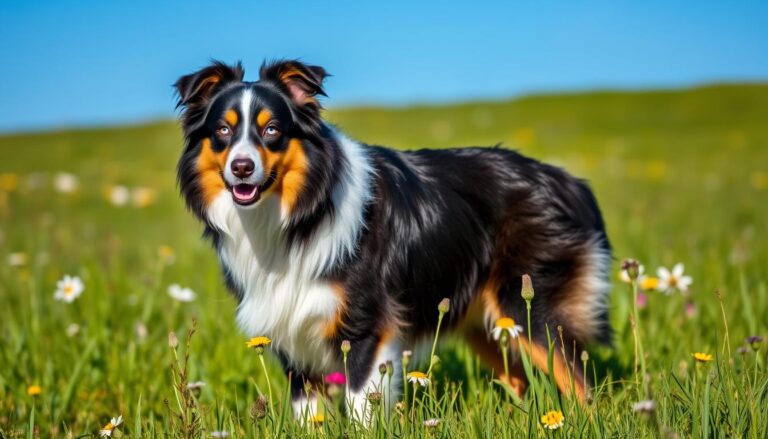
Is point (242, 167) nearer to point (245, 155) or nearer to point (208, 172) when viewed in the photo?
point (245, 155)

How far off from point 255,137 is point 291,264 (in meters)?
0.58

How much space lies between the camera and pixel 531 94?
30.4 m

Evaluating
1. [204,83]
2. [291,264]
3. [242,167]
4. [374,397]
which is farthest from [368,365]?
[204,83]

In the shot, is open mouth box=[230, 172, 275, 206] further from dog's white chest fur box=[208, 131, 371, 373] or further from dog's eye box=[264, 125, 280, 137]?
dog's eye box=[264, 125, 280, 137]

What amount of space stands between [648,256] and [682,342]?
93.0 inches

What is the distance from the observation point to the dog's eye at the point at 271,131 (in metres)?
3.28

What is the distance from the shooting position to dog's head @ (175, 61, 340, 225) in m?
3.22

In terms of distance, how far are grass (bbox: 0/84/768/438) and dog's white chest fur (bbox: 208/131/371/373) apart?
0.35m

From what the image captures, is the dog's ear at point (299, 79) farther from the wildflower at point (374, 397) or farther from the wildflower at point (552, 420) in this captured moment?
the wildflower at point (552, 420)

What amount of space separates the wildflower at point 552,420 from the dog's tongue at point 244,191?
4.78 feet

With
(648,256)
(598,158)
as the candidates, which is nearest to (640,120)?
(598,158)

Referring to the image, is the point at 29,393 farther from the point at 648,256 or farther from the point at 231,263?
the point at 648,256

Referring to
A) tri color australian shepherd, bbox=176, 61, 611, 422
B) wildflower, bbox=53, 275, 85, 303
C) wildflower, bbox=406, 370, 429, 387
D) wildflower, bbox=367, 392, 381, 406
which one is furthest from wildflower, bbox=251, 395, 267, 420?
wildflower, bbox=53, 275, 85, 303

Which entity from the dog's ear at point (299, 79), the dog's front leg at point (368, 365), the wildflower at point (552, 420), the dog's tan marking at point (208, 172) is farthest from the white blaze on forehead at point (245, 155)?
the wildflower at point (552, 420)
